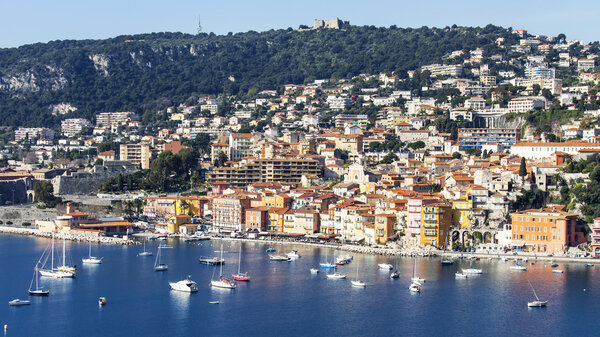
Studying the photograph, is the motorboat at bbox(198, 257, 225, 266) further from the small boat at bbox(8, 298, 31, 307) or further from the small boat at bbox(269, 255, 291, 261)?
the small boat at bbox(8, 298, 31, 307)

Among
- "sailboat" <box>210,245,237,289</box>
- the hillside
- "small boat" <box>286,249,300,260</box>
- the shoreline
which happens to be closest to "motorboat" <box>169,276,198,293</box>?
"sailboat" <box>210,245,237,289</box>

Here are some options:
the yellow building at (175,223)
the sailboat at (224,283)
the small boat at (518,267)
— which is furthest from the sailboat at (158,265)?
the small boat at (518,267)

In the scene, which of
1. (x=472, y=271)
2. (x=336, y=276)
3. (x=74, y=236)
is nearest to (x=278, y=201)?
(x=74, y=236)

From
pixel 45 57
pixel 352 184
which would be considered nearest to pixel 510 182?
pixel 352 184

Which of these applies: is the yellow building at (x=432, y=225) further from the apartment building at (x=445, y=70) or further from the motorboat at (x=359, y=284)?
the apartment building at (x=445, y=70)

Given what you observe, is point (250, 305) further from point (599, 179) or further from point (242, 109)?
point (242, 109)

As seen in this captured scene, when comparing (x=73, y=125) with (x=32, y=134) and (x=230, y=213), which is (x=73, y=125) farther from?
(x=230, y=213)
